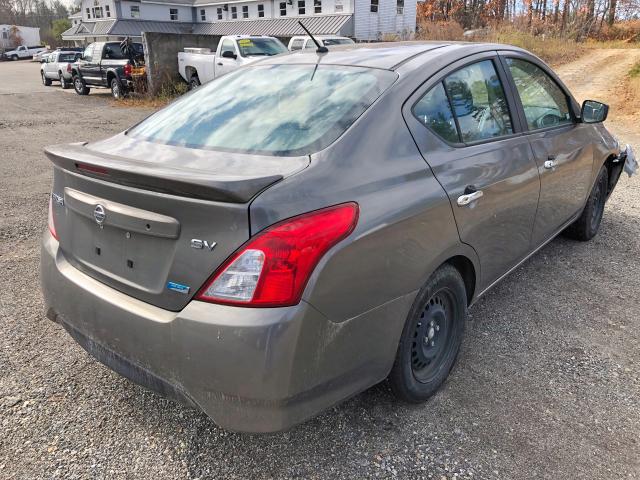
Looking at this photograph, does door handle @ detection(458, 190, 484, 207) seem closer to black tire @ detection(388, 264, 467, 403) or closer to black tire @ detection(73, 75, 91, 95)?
black tire @ detection(388, 264, 467, 403)

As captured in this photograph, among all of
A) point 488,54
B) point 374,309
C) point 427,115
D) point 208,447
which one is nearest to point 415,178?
point 427,115

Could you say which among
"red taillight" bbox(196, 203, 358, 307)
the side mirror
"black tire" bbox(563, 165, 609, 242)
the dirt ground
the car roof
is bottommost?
the dirt ground

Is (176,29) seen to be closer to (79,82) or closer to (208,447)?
(79,82)

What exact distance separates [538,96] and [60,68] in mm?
25162

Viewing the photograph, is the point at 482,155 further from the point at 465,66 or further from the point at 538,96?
the point at 538,96

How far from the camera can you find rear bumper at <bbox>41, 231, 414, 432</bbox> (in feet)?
6.04

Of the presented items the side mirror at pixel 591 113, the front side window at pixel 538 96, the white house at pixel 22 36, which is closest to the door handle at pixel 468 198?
the front side window at pixel 538 96

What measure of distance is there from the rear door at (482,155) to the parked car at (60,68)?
2374cm

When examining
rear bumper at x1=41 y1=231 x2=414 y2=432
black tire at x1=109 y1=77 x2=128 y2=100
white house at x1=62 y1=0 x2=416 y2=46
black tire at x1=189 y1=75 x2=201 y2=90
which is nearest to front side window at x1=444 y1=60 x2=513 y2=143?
rear bumper at x1=41 y1=231 x2=414 y2=432

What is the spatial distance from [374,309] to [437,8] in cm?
4677

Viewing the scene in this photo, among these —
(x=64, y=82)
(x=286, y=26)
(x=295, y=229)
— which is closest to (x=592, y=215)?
(x=295, y=229)

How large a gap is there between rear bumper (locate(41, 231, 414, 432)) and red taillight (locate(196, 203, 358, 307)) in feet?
0.14

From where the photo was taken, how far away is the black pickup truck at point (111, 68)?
18.4m

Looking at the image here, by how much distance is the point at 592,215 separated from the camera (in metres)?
4.78
